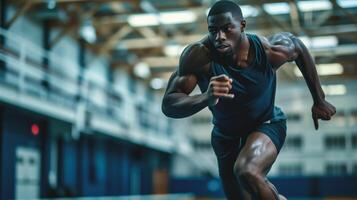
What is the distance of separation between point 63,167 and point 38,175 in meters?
2.42

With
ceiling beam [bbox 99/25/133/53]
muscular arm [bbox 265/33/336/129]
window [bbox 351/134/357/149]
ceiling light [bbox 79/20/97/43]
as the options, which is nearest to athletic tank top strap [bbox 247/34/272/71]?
muscular arm [bbox 265/33/336/129]

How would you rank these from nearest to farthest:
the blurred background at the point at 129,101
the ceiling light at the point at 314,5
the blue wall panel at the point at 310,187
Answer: the blurred background at the point at 129,101
the ceiling light at the point at 314,5
the blue wall panel at the point at 310,187

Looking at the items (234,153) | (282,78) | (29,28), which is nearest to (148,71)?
(282,78)

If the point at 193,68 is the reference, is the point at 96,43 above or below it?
above

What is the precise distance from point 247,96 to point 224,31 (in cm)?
56

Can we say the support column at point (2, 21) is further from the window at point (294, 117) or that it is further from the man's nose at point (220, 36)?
the window at point (294, 117)

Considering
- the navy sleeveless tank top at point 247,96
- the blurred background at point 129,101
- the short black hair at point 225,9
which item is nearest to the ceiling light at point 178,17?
the blurred background at point 129,101

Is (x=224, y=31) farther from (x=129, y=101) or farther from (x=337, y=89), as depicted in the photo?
(x=337, y=89)

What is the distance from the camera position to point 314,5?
82.7ft

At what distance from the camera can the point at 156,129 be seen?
35750 millimetres

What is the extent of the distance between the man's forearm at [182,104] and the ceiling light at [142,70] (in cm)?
3061

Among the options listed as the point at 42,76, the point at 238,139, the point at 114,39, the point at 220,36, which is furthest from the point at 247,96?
the point at 114,39

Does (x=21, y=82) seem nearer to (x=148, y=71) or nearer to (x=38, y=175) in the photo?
(x=38, y=175)

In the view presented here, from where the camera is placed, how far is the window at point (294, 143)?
3894 centimetres
